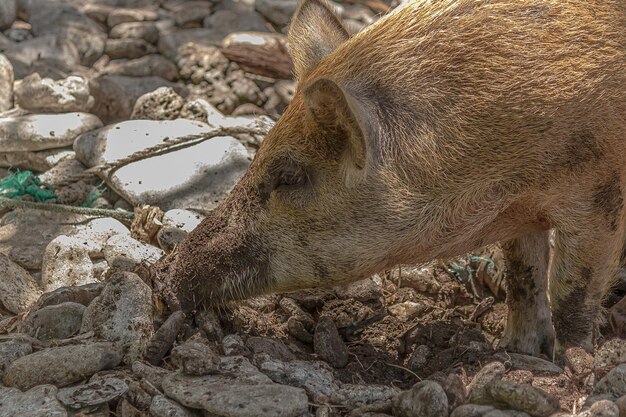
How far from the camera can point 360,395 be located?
401cm

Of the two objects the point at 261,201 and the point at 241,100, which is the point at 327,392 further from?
the point at 241,100

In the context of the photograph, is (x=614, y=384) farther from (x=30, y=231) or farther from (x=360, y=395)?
(x=30, y=231)

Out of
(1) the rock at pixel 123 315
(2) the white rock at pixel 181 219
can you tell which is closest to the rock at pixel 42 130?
(2) the white rock at pixel 181 219

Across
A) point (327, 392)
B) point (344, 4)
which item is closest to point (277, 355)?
point (327, 392)

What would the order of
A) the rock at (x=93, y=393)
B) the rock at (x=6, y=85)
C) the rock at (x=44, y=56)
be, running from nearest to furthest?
the rock at (x=93, y=393) < the rock at (x=6, y=85) < the rock at (x=44, y=56)

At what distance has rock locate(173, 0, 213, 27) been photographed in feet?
29.1

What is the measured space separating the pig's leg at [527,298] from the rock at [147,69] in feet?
12.4

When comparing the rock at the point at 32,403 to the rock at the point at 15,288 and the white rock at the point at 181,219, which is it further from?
the white rock at the point at 181,219

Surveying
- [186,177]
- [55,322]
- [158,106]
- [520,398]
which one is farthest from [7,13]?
[520,398]

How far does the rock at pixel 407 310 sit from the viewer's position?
17.7 feet

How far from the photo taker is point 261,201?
4.66m

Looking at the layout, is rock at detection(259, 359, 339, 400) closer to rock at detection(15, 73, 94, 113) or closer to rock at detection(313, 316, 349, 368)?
rock at detection(313, 316, 349, 368)

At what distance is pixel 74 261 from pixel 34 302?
48 cm

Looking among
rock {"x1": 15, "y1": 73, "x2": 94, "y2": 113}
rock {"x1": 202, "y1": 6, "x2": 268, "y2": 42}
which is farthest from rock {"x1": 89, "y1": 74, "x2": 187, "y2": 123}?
rock {"x1": 202, "y1": 6, "x2": 268, "y2": 42}
